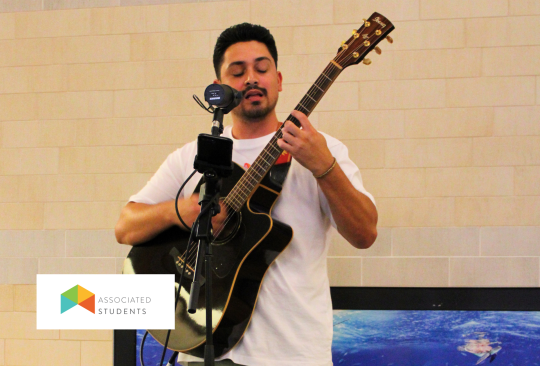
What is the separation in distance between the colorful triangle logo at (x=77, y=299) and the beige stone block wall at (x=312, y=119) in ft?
1.71

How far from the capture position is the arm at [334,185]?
54.2 inches

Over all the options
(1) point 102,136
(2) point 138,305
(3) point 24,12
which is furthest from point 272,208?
(3) point 24,12

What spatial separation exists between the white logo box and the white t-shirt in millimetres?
173

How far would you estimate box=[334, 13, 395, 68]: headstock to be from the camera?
5.20ft

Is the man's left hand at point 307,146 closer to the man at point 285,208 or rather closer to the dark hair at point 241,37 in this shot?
the man at point 285,208

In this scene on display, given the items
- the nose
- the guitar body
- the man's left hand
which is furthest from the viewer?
the nose

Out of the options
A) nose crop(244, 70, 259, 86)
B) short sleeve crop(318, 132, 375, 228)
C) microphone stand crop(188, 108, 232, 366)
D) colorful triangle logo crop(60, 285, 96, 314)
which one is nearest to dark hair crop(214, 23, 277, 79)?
nose crop(244, 70, 259, 86)

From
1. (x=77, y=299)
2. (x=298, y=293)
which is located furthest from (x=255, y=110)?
(x=77, y=299)

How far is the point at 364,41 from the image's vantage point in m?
1.60

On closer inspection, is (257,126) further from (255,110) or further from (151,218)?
(151,218)

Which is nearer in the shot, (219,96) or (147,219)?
(219,96)

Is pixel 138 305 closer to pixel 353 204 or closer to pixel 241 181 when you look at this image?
pixel 241 181

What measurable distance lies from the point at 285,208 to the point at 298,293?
252 millimetres

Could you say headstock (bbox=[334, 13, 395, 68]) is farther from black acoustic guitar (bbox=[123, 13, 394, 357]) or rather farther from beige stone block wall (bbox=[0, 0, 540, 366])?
beige stone block wall (bbox=[0, 0, 540, 366])
